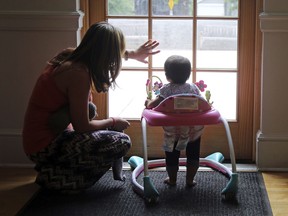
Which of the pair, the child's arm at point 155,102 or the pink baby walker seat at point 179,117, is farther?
the child's arm at point 155,102

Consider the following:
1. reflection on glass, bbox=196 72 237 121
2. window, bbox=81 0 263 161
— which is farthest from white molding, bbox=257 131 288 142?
reflection on glass, bbox=196 72 237 121

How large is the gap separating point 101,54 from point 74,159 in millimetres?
503

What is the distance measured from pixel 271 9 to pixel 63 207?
1.44 meters

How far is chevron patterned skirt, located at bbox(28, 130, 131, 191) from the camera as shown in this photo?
96.8 inches

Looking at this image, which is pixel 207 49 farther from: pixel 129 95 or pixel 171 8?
pixel 129 95

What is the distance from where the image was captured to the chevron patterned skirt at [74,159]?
2.46 m

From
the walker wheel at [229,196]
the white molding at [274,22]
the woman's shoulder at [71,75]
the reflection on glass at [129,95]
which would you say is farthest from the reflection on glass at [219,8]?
the walker wheel at [229,196]

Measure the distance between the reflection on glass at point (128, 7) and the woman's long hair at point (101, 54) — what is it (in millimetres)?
594

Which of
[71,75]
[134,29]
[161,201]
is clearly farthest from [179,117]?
[134,29]

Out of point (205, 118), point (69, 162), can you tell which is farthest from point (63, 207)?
point (205, 118)

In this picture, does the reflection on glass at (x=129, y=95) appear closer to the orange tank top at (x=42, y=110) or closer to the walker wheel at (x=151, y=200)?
the orange tank top at (x=42, y=110)

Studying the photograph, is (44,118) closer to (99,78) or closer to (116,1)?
(99,78)

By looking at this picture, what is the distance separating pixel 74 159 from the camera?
2.46m

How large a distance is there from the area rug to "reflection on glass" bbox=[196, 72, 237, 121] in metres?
0.51
